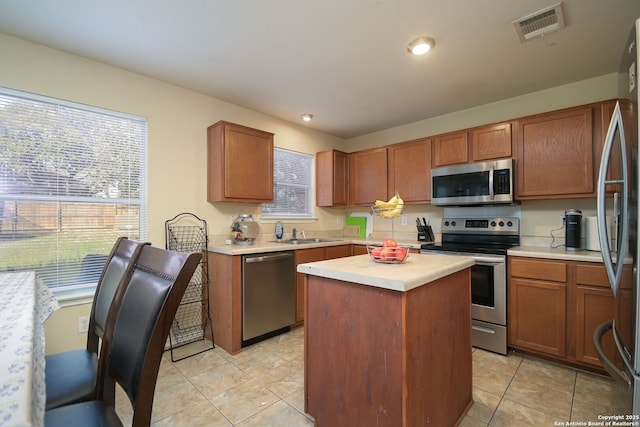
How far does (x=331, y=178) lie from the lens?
4043 mm

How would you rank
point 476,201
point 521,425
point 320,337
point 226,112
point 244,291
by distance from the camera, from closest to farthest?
point 320,337, point 521,425, point 244,291, point 476,201, point 226,112

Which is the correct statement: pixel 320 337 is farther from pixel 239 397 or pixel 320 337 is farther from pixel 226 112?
pixel 226 112

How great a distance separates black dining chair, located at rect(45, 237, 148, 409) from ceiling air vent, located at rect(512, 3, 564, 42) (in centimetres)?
256

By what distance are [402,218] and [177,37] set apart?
10.3ft

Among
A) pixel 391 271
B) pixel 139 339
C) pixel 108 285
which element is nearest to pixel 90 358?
pixel 108 285

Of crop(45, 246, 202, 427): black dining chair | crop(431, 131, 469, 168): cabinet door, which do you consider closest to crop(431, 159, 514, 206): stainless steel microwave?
crop(431, 131, 469, 168): cabinet door

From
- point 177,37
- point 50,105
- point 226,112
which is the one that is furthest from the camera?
point 226,112

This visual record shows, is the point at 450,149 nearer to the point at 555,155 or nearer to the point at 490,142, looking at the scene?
the point at 490,142

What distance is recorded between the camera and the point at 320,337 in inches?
60.2

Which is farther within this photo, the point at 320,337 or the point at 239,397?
the point at 239,397

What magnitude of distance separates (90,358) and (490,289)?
2860mm

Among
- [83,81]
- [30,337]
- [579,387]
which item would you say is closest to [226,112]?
[83,81]

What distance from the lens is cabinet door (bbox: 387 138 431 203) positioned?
344cm

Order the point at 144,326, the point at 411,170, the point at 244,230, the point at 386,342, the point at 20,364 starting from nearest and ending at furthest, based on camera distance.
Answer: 1. the point at 20,364
2. the point at 144,326
3. the point at 386,342
4. the point at 244,230
5. the point at 411,170
